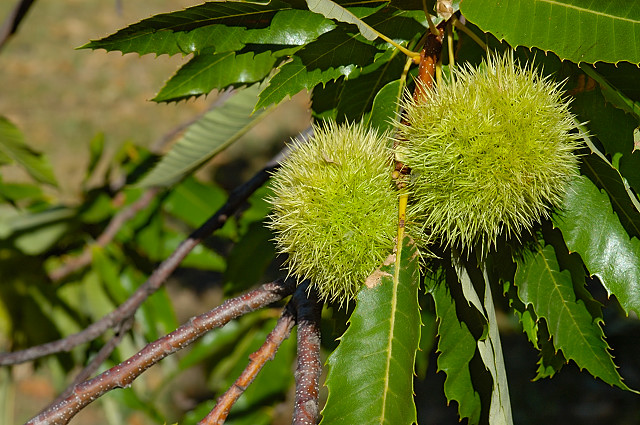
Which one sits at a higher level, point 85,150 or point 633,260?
point 633,260

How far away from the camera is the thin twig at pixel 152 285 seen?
1600mm

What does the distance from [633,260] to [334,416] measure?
55cm

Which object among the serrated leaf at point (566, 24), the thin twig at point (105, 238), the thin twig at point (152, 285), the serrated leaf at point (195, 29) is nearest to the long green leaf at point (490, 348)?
the serrated leaf at point (566, 24)

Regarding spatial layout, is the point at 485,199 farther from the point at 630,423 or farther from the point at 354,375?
the point at 630,423

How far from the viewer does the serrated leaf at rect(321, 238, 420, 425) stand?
921 mm

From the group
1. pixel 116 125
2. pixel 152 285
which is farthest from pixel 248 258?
pixel 116 125

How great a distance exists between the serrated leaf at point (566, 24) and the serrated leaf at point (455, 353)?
434 millimetres

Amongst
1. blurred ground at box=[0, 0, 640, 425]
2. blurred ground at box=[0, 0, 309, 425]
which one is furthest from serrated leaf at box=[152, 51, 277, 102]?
blurred ground at box=[0, 0, 309, 425]

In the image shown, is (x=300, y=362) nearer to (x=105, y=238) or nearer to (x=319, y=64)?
(x=319, y=64)

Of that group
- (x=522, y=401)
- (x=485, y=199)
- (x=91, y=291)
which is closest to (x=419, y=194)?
(x=485, y=199)

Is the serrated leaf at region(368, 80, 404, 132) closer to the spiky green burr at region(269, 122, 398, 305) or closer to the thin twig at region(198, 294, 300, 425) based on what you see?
the spiky green burr at region(269, 122, 398, 305)

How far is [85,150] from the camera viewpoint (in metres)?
5.39

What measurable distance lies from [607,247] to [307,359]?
0.54 meters

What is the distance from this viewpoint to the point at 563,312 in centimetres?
108
